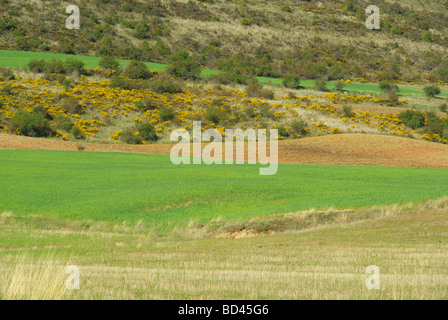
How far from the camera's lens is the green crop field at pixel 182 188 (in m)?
28.6

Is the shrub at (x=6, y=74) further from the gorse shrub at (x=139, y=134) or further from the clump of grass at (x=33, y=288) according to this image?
the clump of grass at (x=33, y=288)

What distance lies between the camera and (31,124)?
195ft

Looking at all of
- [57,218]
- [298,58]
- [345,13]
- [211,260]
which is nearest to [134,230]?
[57,218]

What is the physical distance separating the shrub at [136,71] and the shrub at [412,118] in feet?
112

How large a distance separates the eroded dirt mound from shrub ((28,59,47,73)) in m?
22.4

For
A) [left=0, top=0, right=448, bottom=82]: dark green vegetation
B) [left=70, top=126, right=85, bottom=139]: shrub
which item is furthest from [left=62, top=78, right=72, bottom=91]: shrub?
[left=0, top=0, right=448, bottom=82]: dark green vegetation

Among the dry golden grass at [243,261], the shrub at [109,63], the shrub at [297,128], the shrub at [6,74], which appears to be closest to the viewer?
the dry golden grass at [243,261]

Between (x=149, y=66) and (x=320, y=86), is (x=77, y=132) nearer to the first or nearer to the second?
(x=149, y=66)

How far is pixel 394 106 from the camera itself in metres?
81.1

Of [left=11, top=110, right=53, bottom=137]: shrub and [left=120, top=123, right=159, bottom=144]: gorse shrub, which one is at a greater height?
[left=11, top=110, right=53, bottom=137]: shrub

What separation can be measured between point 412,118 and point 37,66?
46844 mm

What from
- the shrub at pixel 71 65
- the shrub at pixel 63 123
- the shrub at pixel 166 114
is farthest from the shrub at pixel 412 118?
the shrub at pixel 71 65

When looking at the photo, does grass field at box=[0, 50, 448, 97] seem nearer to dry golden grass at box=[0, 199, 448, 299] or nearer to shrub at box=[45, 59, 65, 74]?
shrub at box=[45, 59, 65, 74]

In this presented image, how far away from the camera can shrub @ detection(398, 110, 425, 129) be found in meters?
70.4
